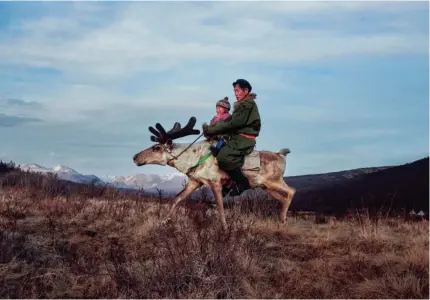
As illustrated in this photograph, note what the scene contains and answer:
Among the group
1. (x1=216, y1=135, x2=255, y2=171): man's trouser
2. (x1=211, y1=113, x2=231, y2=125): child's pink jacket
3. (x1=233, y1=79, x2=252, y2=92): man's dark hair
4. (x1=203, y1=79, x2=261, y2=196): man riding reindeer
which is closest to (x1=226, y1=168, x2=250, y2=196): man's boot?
(x1=203, y1=79, x2=261, y2=196): man riding reindeer

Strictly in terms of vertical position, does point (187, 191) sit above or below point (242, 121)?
below

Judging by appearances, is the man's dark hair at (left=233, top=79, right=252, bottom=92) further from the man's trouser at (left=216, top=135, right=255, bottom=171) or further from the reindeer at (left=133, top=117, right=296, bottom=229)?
the reindeer at (left=133, top=117, right=296, bottom=229)

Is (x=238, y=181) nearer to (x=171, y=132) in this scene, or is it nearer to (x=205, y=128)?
(x=205, y=128)

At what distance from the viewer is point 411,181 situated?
19.1 meters

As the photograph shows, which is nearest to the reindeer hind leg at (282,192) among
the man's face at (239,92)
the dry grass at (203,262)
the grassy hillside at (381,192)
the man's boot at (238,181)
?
the man's boot at (238,181)

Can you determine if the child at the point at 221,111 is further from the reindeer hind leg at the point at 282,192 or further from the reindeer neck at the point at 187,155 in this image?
the reindeer hind leg at the point at 282,192

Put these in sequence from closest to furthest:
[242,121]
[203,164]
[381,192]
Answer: [242,121] < [203,164] < [381,192]

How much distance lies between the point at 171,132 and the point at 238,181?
5.32ft

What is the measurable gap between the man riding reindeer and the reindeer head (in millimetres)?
628

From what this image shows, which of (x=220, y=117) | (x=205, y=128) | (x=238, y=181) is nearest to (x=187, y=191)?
(x=238, y=181)

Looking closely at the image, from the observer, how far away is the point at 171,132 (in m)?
10.7

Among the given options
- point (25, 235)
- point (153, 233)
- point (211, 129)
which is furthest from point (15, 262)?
point (211, 129)

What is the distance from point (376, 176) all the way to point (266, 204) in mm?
9360

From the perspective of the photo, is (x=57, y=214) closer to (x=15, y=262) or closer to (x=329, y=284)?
(x=15, y=262)
